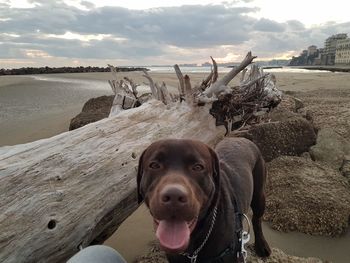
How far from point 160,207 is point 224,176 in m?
1.19

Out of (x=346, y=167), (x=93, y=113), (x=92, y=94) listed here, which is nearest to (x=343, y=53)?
(x=92, y=94)

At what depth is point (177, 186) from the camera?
241cm

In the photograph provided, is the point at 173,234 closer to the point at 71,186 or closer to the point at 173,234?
the point at 173,234

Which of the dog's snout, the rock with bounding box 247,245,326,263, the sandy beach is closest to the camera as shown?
the dog's snout

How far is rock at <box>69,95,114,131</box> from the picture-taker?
26.5ft

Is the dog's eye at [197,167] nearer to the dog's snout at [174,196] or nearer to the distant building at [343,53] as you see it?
the dog's snout at [174,196]

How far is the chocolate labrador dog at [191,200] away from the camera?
2.42 meters

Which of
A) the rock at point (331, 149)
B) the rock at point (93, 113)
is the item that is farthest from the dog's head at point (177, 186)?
the rock at point (93, 113)

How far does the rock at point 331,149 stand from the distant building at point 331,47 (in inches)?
4237

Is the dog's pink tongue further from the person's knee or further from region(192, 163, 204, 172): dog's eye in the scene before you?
the person's knee

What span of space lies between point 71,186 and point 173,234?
57.9 inches

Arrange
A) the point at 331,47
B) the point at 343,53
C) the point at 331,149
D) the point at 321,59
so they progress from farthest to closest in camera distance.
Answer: the point at 321,59 < the point at 331,47 < the point at 343,53 < the point at 331,149

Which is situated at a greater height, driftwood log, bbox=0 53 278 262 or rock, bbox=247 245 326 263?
driftwood log, bbox=0 53 278 262

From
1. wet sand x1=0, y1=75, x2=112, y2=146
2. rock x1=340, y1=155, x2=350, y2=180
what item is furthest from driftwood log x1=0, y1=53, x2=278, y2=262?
wet sand x1=0, y1=75, x2=112, y2=146
